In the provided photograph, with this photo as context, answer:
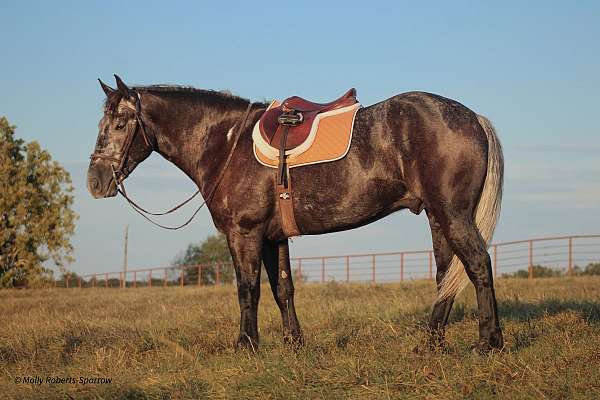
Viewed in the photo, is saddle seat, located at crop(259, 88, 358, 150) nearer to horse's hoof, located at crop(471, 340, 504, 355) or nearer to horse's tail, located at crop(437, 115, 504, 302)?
horse's tail, located at crop(437, 115, 504, 302)

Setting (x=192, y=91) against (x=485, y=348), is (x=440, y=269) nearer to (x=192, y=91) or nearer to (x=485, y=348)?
(x=485, y=348)

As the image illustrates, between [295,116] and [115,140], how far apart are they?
2.11m

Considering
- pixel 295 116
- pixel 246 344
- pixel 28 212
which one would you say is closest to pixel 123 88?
pixel 295 116

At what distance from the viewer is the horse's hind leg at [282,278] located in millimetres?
7971

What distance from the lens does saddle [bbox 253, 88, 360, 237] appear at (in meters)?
7.29

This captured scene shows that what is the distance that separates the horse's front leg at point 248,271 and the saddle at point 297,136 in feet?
1.22

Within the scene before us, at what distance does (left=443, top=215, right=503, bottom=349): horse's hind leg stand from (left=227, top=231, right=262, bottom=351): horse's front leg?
1.99 m

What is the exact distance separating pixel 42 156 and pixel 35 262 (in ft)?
25.3

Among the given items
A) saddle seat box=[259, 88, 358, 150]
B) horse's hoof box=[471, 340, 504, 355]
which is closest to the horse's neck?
saddle seat box=[259, 88, 358, 150]

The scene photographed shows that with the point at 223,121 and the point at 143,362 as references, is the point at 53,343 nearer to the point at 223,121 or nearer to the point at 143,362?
the point at 143,362

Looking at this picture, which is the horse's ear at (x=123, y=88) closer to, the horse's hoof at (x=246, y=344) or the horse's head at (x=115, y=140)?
the horse's head at (x=115, y=140)

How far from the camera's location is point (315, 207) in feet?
24.2

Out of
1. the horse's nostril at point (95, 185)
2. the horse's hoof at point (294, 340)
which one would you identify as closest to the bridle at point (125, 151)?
the horse's nostril at point (95, 185)

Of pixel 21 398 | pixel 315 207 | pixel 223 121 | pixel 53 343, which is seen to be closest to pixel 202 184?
pixel 223 121
